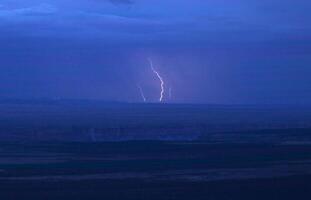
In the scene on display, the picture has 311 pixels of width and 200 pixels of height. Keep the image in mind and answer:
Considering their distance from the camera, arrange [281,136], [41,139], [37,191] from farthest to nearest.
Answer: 1. [281,136]
2. [41,139]
3. [37,191]

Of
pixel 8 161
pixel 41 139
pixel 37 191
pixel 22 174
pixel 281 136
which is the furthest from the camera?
pixel 281 136

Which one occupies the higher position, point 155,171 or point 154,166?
point 155,171

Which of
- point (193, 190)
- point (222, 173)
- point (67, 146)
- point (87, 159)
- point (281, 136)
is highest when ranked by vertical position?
point (193, 190)

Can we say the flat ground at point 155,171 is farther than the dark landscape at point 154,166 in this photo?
No

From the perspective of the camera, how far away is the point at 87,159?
4938 centimetres

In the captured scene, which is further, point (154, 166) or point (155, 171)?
point (154, 166)

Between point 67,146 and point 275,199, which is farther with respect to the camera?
point 67,146

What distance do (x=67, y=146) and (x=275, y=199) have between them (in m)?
30.5

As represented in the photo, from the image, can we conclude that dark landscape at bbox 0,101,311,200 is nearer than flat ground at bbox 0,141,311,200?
No

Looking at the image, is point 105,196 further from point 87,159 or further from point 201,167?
point 87,159

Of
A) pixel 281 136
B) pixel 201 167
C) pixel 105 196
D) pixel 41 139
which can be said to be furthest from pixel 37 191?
pixel 281 136

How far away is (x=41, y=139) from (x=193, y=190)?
35473 millimetres

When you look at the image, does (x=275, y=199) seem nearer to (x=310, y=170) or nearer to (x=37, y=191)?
(x=37, y=191)

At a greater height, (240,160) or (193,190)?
(193,190)
